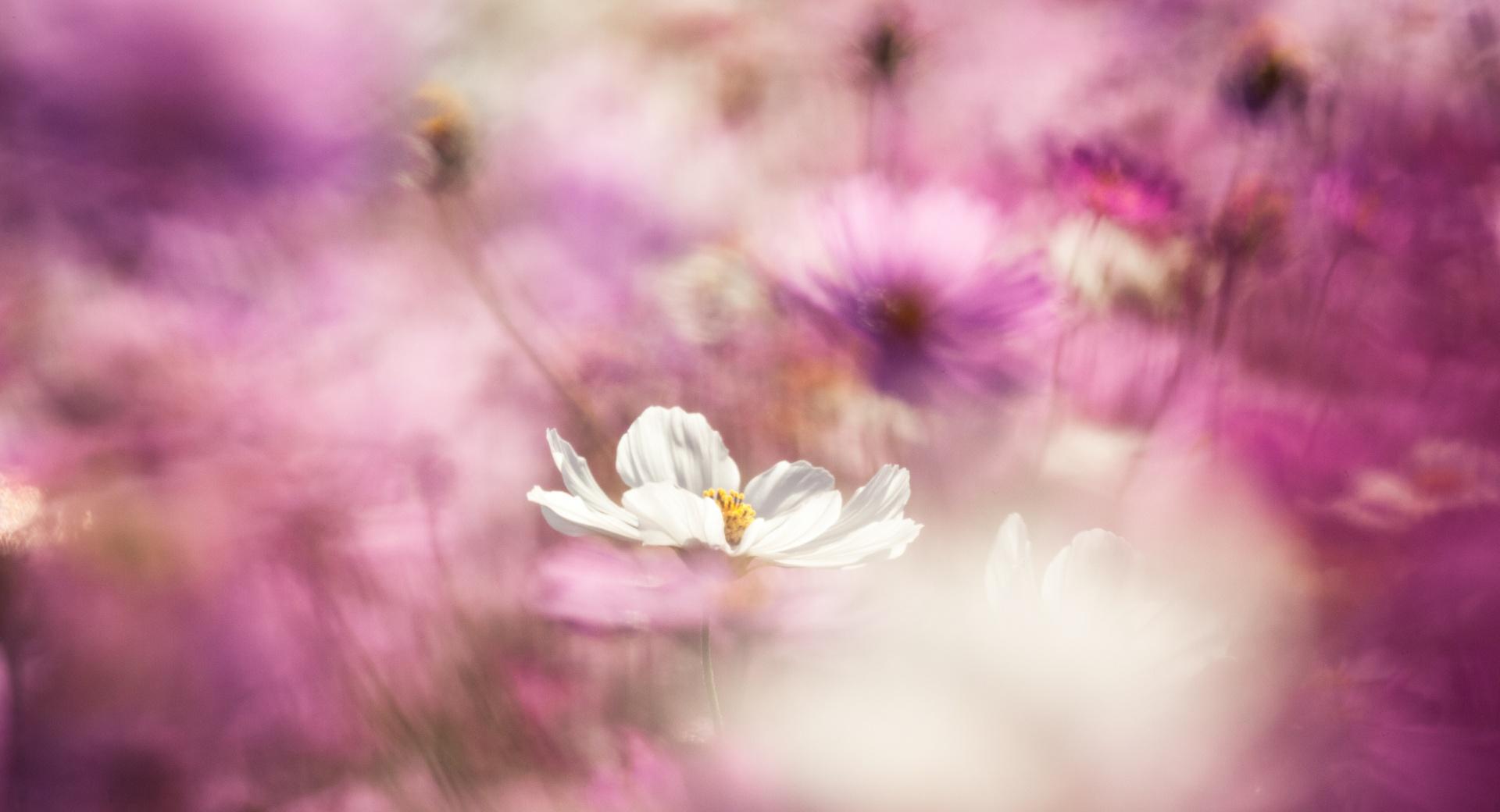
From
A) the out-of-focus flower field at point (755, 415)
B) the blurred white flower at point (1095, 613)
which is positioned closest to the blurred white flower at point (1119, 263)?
the out-of-focus flower field at point (755, 415)

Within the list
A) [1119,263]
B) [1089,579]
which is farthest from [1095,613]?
[1119,263]

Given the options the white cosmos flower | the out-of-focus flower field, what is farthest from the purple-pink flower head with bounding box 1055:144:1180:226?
the white cosmos flower

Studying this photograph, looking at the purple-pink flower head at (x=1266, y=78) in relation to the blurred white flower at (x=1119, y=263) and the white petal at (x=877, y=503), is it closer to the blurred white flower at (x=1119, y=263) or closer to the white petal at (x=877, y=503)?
the blurred white flower at (x=1119, y=263)

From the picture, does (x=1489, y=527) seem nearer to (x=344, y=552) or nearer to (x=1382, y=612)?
(x=1382, y=612)

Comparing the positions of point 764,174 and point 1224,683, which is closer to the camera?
point 1224,683

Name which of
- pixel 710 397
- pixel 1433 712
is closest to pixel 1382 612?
pixel 1433 712
